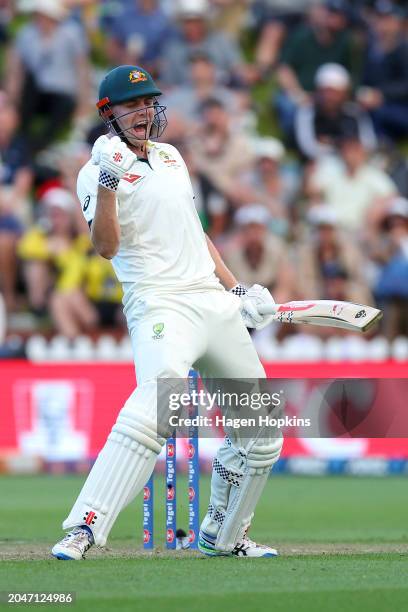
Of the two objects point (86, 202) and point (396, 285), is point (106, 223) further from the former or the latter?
point (396, 285)

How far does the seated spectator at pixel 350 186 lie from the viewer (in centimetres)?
1435

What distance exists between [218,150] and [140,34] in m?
2.24

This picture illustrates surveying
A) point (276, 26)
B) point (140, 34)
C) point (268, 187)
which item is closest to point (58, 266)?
point (268, 187)

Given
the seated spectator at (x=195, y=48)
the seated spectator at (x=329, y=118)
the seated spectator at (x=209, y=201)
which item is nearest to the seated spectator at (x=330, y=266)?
the seated spectator at (x=209, y=201)

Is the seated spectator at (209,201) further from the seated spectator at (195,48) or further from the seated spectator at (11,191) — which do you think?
the seated spectator at (11,191)

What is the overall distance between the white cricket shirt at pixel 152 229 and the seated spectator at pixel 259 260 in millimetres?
7167

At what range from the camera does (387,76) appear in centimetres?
1574

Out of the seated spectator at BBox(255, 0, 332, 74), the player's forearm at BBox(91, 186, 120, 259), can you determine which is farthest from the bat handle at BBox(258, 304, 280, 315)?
the seated spectator at BBox(255, 0, 332, 74)

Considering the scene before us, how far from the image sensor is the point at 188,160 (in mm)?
14328

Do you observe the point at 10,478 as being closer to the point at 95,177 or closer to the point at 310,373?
the point at 310,373

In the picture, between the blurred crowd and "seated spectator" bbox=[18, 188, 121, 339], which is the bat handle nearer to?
the blurred crowd

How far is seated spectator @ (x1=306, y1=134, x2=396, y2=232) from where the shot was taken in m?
14.4

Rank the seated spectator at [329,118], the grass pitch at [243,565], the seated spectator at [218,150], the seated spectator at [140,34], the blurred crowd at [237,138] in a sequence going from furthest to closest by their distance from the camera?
1. the seated spectator at [140,34]
2. the seated spectator at [329,118]
3. the seated spectator at [218,150]
4. the blurred crowd at [237,138]
5. the grass pitch at [243,565]

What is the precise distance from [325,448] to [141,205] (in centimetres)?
693
